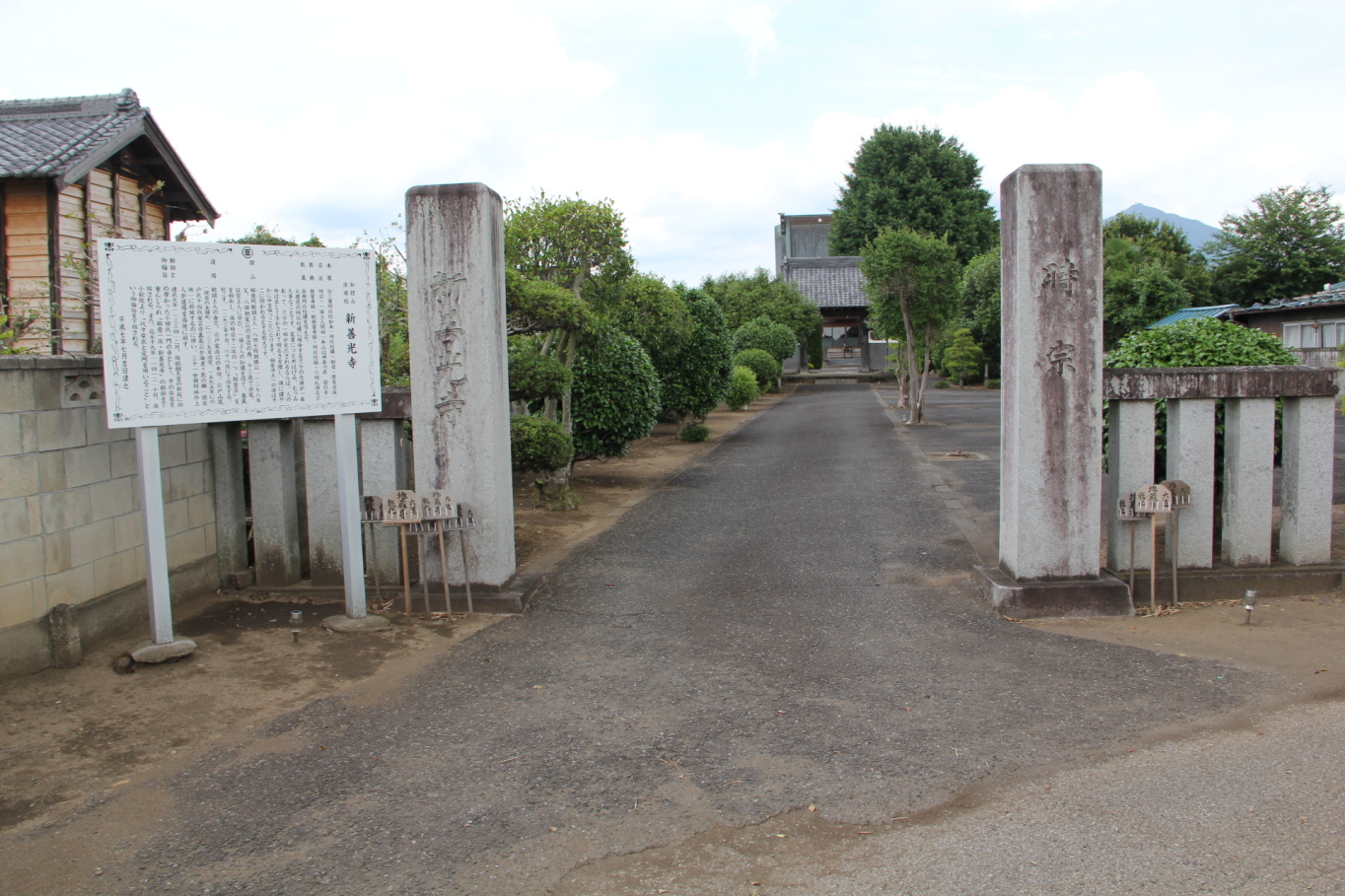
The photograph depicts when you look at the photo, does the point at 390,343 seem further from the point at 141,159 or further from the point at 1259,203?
the point at 1259,203

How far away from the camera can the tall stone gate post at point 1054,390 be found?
604 centimetres

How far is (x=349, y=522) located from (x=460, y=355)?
1336mm

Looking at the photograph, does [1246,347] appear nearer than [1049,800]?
No

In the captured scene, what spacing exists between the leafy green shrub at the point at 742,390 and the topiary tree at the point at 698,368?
606 centimetres

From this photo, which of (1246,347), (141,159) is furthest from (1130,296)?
(141,159)

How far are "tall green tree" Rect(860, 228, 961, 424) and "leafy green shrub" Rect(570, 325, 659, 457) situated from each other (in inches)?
404

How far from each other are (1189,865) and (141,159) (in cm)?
1597

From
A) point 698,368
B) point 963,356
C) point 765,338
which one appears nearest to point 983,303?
point 963,356

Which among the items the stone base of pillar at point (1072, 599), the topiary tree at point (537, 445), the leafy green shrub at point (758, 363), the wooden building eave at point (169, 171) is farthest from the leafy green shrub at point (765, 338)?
the stone base of pillar at point (1072, 599)

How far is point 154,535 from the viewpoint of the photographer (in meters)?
5.43

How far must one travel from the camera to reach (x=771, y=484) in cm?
1273

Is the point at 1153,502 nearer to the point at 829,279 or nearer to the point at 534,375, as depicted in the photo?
the point at 534,375

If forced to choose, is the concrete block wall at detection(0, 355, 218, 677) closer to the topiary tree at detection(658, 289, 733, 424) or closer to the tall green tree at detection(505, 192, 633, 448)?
the tall green tree at detection(505, 192, 633, 448)

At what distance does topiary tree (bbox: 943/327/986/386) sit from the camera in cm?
3747
